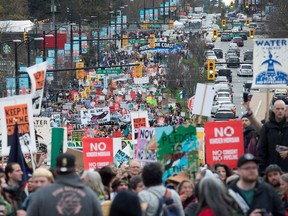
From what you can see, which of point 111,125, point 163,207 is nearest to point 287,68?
point 163,207

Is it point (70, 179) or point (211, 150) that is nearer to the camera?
point (70, 179)

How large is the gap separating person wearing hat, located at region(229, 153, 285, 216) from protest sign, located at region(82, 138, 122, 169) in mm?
8199

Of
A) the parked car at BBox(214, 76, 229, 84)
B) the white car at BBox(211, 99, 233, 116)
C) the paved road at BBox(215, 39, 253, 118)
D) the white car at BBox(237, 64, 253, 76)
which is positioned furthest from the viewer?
the white car at BBox(237, 64, 253, 76)

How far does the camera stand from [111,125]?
172 ft

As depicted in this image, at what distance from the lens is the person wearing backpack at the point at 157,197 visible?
41.2 ft

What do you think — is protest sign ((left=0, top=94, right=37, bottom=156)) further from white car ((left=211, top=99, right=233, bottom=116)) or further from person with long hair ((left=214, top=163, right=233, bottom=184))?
white car ((left=211, top=99, right=233, bottom=116))

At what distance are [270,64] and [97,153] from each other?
342cm

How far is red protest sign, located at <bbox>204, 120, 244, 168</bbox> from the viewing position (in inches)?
667

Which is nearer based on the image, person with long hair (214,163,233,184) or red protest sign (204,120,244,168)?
person with long hair (214,163,233,184)

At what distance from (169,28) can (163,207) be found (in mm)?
120139

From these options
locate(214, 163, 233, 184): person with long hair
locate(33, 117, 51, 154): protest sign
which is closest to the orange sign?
locate(33, 117, 51, 154): protest sign

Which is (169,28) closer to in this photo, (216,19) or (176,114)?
(216,19)

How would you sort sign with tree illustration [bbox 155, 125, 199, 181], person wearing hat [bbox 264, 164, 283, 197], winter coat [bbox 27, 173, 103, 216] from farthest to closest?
sign with tree illustration [bbox 155, 125, 199, 181] → person wearing hat [bbox 264, 164, 283, 197] → winter coat [bbox 27, 173, 103, 216]

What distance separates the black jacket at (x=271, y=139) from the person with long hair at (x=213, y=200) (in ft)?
12.9
